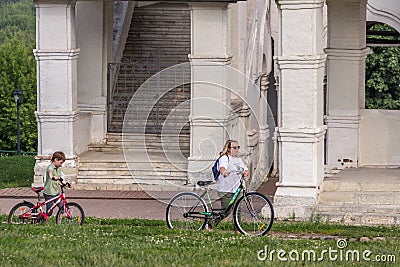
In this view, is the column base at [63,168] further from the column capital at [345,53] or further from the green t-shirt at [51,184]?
the green t-shirt at [51,184]

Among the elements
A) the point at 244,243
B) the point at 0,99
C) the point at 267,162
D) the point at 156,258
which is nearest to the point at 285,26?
the point at 244,243

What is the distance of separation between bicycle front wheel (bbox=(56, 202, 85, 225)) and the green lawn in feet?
2.10

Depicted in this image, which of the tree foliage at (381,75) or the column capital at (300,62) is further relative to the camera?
the tree foliage at (381,75)

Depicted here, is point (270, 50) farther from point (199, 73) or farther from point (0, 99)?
point (0, 99)

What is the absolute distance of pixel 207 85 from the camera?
23016mm

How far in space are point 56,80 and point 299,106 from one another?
6193 mm

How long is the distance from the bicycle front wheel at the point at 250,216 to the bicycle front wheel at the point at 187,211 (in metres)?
0.50

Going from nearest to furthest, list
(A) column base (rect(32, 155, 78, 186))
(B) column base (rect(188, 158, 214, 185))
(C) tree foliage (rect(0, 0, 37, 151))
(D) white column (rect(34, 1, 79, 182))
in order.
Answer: (D) white column (rect(34, 1, 79, 182)), (A) column base (rect(32, 155, 78, 186)), (B) column base (rect(188, 158, 214, 185)), (C) tree foliage (rect(0, 0, 37, 151))

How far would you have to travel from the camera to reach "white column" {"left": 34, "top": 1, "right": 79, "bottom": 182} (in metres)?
22.2

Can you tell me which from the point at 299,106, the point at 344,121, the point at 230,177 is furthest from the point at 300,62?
the point at 344,121

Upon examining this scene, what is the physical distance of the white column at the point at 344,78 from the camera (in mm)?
21656

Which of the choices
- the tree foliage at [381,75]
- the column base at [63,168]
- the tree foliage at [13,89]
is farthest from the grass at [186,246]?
the tree foliage at [13,89]

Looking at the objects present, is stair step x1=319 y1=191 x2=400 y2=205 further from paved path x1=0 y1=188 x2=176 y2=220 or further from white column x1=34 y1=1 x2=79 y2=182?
white column x1=34 y1=1 x2=79 y2=182

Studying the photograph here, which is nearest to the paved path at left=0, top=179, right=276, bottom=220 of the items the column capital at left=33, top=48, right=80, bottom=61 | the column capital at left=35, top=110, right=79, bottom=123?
the column capital at left=35, top=110, right=79, bottom=123
